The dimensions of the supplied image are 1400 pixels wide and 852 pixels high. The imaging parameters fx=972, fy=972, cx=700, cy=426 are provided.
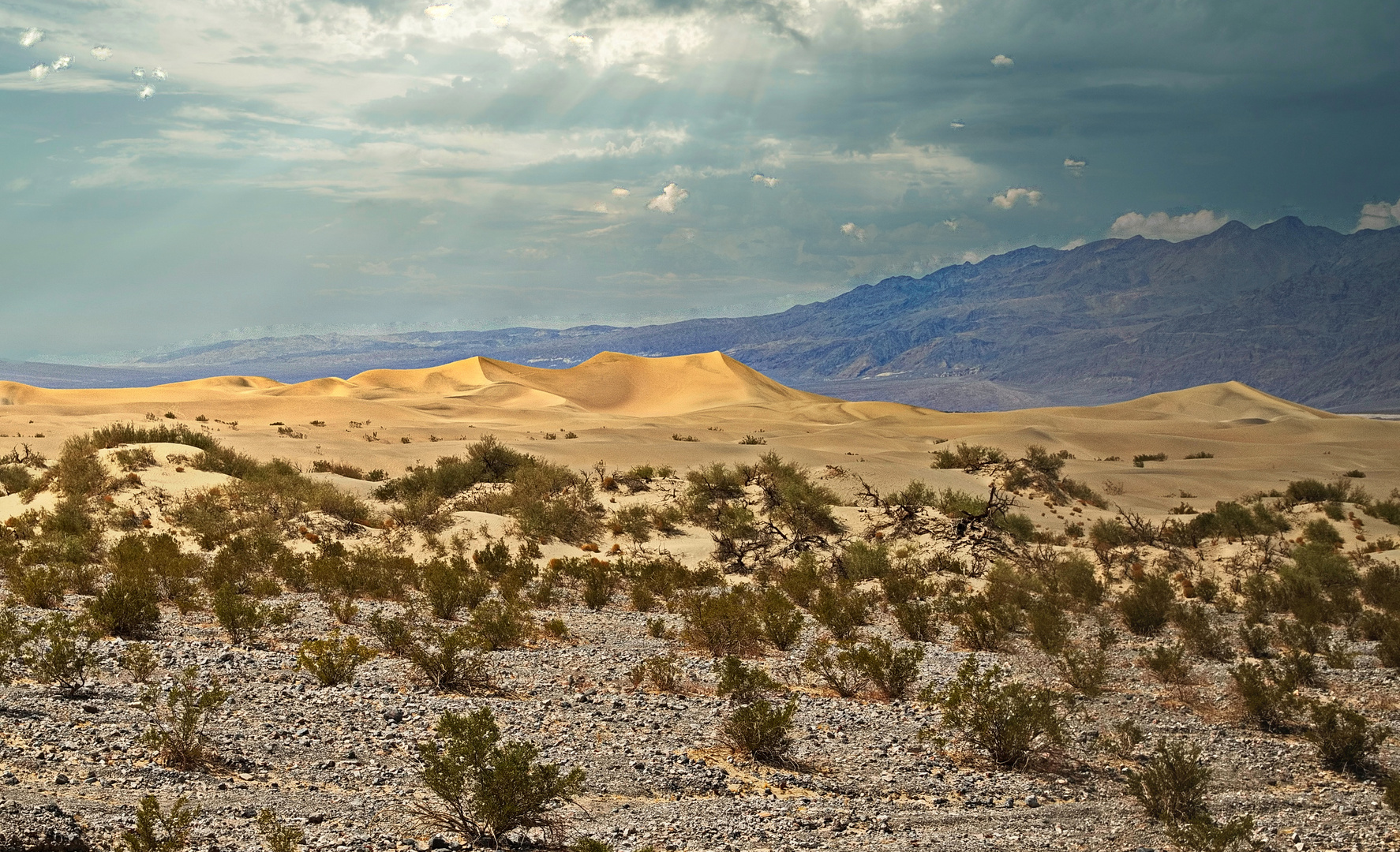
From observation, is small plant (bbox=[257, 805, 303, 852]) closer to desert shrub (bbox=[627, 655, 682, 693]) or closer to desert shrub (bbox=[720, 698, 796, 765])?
desert shrub (bbox=[720, 698, 796, 765])

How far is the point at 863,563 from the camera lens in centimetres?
1631

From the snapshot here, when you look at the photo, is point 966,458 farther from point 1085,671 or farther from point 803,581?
point 1085,671

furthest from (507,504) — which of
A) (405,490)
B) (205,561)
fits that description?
(205,561)

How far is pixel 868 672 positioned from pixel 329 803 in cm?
521

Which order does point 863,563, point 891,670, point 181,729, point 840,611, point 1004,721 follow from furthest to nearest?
point 863,563
point 840,611
point 891,670
point 1004,721
point 181,729

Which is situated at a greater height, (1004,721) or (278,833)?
(278,833)

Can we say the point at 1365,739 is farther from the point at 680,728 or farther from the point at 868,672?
the point at 680,728

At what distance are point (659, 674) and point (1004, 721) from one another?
10.5 ft

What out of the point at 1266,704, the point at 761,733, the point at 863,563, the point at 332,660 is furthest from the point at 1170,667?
the point at 332,660

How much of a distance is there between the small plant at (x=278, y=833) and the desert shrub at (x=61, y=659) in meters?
3.19

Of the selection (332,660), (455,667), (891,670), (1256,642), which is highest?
(332,660)

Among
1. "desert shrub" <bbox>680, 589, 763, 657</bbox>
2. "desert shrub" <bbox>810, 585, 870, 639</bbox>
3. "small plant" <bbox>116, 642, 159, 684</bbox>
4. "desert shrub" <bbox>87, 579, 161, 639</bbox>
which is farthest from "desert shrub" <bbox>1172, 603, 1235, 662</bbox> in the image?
"desert shrub" <bbox>87, 579, 161, 639</bbox>

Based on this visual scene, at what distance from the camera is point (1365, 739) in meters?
7.87

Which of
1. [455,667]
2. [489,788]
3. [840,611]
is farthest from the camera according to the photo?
[840,611]
